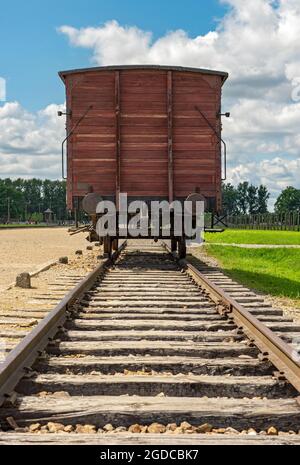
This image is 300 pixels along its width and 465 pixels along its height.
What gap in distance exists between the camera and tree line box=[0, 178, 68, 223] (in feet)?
454

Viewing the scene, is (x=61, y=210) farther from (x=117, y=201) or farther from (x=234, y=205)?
(x=117, y=201)

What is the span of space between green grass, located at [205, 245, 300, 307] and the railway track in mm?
3921

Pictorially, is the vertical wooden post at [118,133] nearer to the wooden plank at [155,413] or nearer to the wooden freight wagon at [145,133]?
the wooden freight wagon at [145,133]

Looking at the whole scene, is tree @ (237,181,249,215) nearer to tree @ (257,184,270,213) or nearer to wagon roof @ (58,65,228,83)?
tree @ (257,184,270,213)

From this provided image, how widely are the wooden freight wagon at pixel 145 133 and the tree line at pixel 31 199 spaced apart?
403 feet

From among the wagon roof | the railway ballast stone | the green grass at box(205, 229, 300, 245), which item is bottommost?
the green grass at box(205, 229, 300, 245)

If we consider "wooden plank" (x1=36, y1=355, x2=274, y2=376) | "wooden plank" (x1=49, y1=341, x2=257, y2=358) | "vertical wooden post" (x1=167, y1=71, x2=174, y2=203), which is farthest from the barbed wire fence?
"wooden plank" (x1=36, y1=355, x2=274, y2=376)

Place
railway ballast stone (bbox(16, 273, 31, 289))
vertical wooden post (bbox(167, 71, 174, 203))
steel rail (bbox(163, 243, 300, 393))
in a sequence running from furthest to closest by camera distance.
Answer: vertical wooden post (bbox(167, 71, 174, 203)) < railway ballast stone (bbox(16, 273, 31, 289)) < steel rail (bbox(163, 243, 300, 393))

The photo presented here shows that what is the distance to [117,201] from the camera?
11.7 meters

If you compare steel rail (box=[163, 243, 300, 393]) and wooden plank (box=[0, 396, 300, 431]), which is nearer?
wooden plank (box=[0, 396, 300, 431])

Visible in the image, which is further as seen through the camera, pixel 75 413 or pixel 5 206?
pixel 5 206

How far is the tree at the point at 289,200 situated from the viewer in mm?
156000

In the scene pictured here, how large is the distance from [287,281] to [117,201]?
13.3 ft
